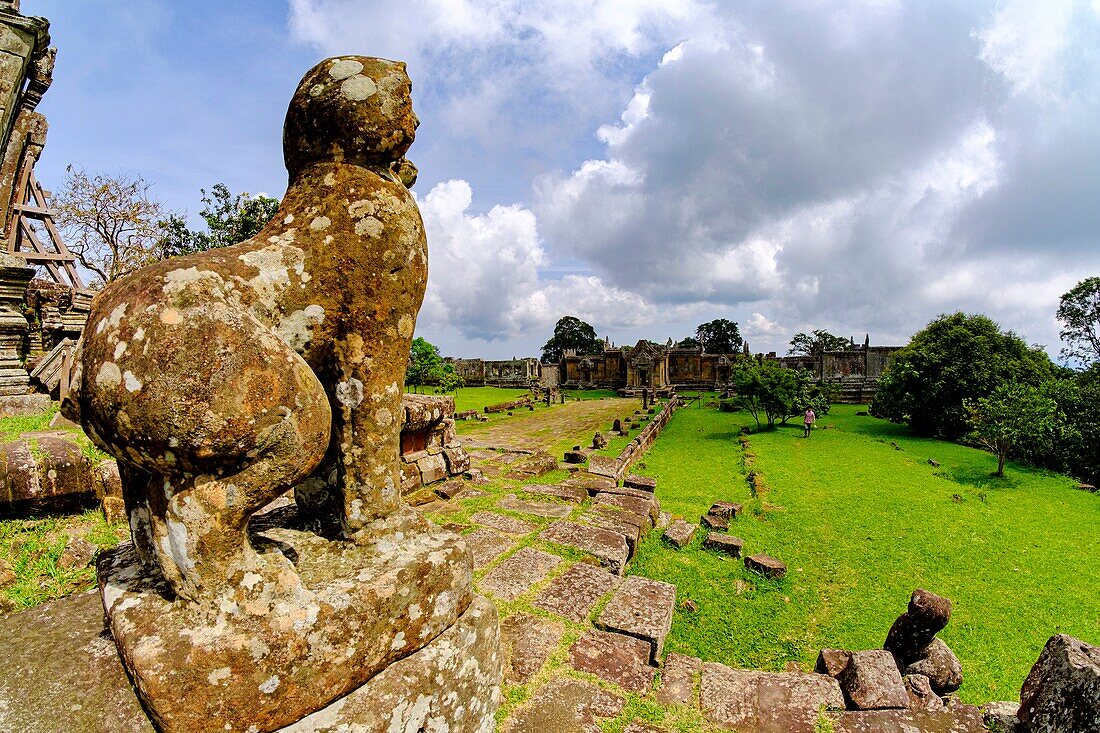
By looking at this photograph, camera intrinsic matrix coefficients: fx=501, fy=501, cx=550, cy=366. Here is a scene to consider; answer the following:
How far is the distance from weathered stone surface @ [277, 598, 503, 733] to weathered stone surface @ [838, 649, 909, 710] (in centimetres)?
235

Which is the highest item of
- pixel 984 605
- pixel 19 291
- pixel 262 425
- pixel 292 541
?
pixel 19 291

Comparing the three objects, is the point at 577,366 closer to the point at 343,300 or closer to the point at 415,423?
the point at 415,423

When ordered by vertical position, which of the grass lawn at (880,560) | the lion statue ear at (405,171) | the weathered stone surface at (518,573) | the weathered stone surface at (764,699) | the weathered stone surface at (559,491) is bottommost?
the grass lawn at (880,560)

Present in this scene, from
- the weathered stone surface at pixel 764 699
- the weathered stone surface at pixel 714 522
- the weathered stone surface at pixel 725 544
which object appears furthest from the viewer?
the weathered stone surface at pixel 714 522

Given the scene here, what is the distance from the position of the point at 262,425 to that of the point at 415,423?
183 inches

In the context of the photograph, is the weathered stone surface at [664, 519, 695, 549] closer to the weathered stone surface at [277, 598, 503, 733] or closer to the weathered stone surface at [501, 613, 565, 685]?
the weathered stone surface at [501, 613, 565, 685]

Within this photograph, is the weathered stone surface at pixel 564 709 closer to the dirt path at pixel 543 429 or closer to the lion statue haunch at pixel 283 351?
the lion statue haunch at pixel 283 351

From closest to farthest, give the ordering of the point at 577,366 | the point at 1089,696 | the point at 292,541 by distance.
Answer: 1. the point at 292,541
2. the point at 1089,696
3. the point at 577,366

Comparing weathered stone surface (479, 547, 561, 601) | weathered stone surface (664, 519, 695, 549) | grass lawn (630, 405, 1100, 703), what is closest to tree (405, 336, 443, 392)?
grass lawn (630, 405, 1100, 703)

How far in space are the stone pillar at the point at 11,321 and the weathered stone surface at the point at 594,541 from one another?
655 centimetres

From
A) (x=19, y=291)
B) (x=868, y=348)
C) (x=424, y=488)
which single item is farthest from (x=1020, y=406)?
(x=868, y=348)

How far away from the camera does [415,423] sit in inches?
239

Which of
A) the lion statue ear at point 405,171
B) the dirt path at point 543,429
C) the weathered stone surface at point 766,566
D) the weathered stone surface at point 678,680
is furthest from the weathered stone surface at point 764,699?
the dirt path at point 543,429

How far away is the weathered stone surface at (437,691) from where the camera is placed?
1664 mm
